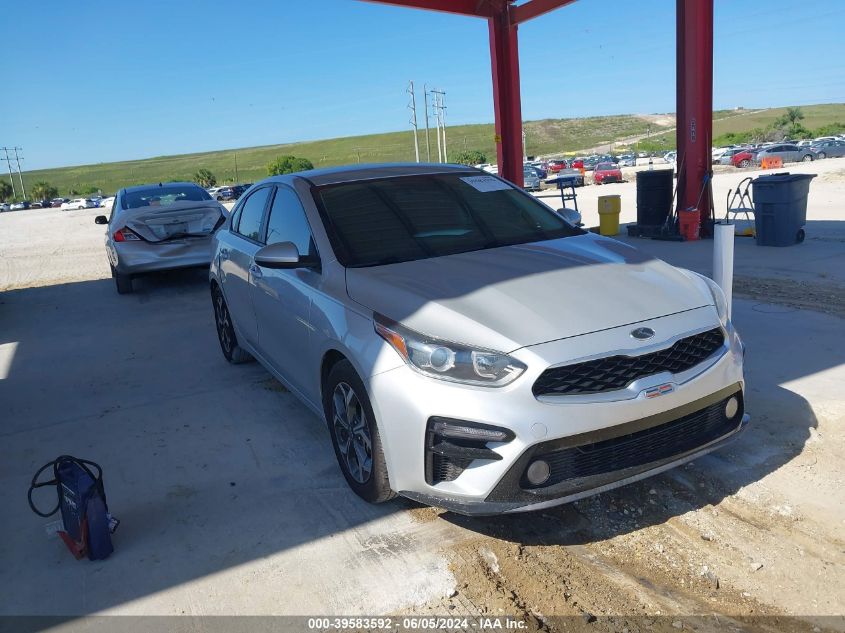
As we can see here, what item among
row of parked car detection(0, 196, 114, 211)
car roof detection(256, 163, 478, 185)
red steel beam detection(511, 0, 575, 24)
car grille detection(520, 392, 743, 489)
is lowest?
row of parked car detection(0, 196, 114, 211)

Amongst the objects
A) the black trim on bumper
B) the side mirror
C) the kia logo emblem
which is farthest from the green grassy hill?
the black trim on bumper

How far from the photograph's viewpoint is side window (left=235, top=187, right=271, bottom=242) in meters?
4.98

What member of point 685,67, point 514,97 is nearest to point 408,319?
point 685,67

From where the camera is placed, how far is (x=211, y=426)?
186 inches

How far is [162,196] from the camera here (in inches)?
399

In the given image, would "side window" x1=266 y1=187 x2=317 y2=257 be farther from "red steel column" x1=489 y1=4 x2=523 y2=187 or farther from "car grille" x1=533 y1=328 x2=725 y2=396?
"red steel column" x1=489 y1=4 x2=523 y2=187

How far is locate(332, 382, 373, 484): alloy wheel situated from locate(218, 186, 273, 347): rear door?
5.31ft

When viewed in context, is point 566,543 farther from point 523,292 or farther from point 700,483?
point 523,292

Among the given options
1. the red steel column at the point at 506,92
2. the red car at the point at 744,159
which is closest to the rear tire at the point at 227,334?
the red steel column at the point at 506,92

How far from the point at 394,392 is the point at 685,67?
411 inches

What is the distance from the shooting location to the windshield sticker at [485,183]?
4535 millimetres

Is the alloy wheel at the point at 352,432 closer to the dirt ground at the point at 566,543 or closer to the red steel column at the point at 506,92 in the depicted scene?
the dirt ground at the point at 566,543

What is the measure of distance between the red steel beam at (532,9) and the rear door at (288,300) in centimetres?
1097

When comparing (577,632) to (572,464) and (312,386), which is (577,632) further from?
(312,386)
